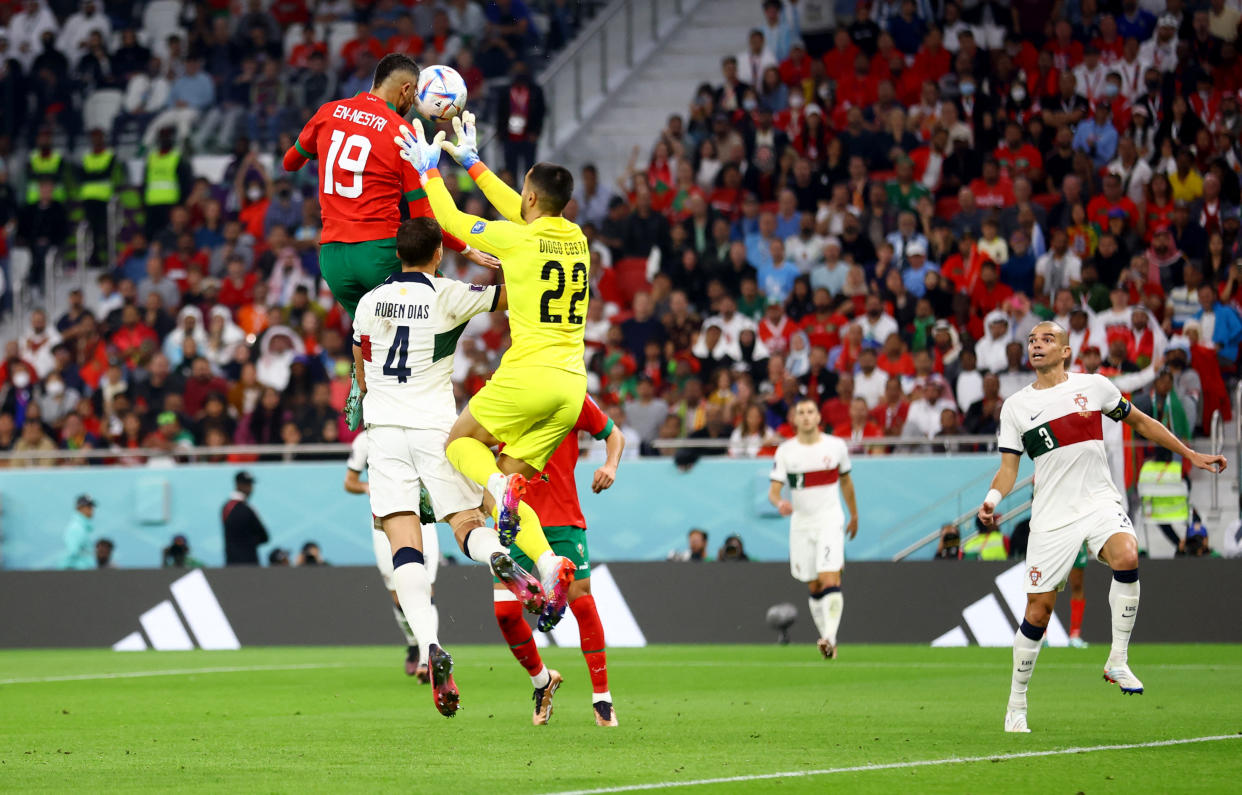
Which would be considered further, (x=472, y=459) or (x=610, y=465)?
(x=610, y=465)

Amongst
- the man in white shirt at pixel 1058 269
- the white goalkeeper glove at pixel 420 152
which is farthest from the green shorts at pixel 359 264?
the man in white shirt at pixel 1058 269

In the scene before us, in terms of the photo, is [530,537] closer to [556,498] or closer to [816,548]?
[556,498]

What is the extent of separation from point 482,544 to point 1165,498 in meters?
10.7

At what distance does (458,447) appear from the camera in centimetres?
975

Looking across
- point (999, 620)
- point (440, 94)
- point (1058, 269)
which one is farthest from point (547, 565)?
point (1058, 269)

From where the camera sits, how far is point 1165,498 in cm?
1808

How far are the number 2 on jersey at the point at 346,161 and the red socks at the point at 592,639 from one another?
2.74 m

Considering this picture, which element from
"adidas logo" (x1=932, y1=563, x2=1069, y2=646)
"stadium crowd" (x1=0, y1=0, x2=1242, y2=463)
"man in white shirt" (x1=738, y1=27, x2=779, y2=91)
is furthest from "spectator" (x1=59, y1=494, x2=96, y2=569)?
"man in white shirt" (x1=738, y1=27, x2=779, y2=91)

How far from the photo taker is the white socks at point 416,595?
9.67 metres

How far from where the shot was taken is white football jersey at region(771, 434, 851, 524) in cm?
1719

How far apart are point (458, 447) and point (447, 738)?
1.60 metres

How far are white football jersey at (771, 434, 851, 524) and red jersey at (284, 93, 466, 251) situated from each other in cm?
772

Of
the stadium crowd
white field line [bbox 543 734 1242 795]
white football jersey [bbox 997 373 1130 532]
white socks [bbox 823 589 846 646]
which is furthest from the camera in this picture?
the stadium crowd

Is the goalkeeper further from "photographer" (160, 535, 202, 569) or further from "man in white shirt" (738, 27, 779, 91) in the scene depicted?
"man in white shirt" (738, 27, 779, 91)
